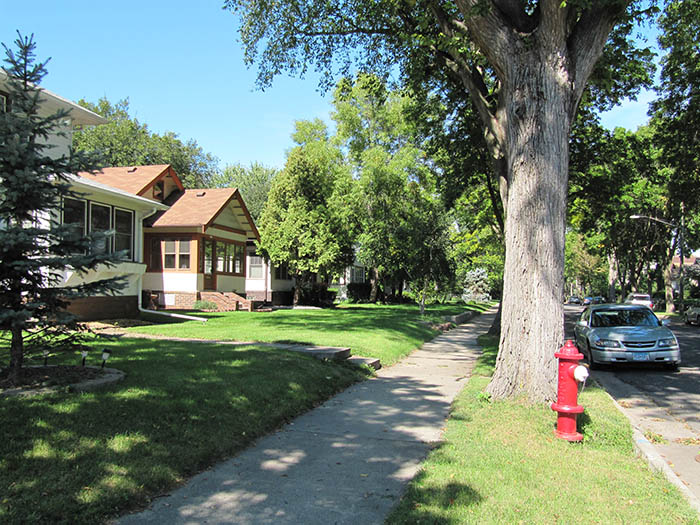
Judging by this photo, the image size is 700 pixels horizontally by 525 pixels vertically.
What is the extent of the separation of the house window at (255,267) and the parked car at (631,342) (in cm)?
2224

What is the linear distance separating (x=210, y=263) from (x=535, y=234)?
2086cm

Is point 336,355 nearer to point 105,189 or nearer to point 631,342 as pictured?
point 631,342

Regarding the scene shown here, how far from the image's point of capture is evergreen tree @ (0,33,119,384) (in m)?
5.37

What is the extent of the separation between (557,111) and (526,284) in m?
2.35

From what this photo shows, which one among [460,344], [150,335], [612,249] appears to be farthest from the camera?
[612,249]

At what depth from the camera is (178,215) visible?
24156mm

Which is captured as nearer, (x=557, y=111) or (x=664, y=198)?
(x=557, y=111)

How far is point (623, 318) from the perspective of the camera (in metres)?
12.7

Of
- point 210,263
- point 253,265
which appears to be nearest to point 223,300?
point 210,263

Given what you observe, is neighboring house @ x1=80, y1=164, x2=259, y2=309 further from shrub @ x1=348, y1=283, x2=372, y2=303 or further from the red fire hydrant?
the red fire hydrant

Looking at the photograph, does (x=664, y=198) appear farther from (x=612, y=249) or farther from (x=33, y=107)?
(x=33, y=107)

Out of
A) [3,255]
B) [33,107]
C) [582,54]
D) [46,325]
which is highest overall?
[582,54]

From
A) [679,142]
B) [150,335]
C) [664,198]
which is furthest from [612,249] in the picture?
[150,335]

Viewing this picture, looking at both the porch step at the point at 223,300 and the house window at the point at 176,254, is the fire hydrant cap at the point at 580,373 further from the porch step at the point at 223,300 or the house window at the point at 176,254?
the house window at the point at 176,254
